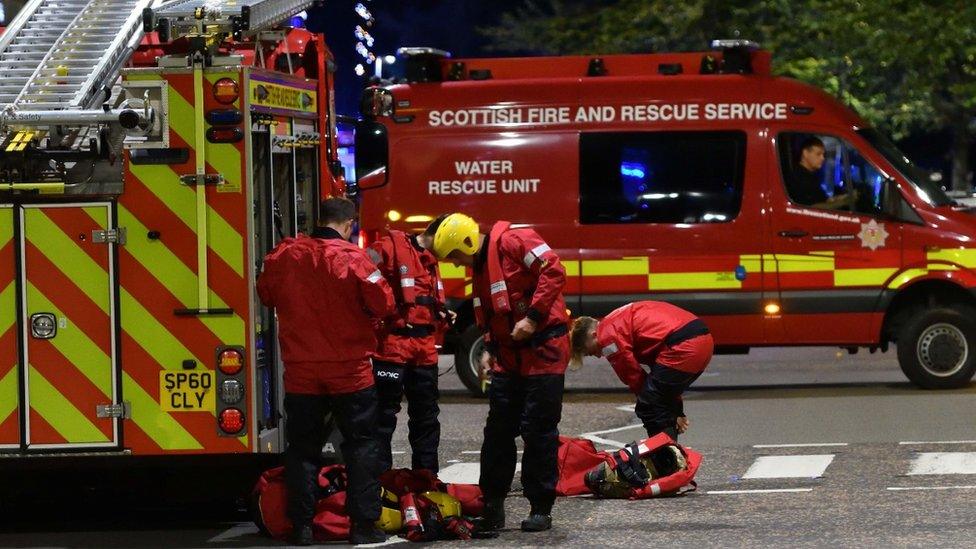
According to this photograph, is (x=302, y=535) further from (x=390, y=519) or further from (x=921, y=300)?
(x=921, y=300)

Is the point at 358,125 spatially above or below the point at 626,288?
above

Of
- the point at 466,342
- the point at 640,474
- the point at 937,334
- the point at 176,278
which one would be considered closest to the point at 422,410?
the point at 640,474

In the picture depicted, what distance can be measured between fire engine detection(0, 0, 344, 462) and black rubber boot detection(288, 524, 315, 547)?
415 mm

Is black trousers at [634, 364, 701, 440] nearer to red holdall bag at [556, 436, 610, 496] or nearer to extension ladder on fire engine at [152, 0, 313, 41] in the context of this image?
red holdall bag at [556, 436, 610, 496]

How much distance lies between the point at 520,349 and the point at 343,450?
100cm

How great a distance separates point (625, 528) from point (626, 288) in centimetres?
564

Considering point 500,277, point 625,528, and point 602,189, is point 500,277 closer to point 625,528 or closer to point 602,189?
point 625,528

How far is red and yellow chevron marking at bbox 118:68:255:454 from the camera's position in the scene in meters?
8.47

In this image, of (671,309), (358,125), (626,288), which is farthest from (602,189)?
(671,309)

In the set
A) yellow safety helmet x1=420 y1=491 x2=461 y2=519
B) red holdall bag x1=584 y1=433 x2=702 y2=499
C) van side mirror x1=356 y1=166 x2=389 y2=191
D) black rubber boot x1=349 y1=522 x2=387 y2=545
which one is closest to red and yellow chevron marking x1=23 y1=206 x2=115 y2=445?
black rubber boot x1=349 y1=522 x2=387 y2=545

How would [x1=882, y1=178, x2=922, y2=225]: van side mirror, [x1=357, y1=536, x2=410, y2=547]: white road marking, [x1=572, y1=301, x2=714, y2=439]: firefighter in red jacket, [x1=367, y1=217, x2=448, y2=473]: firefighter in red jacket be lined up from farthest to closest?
1. [x1=882, y1=178, x2=922, y2=225]: van side mirror
2. [x1=572, y1=301, x2=714, y2=439]: firefighter in red jacket
3. [x1=367, y1=217, x2=448, y2=473]: firefighter in red jacket
4. [x1=357, y1=536, x2=410, y2=547]: white road marking

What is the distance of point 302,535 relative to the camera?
8.59m

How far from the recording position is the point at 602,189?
47.4 ft

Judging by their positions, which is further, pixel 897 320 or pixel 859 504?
pixel 897 320
